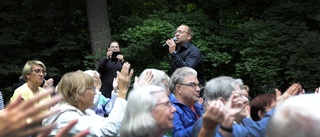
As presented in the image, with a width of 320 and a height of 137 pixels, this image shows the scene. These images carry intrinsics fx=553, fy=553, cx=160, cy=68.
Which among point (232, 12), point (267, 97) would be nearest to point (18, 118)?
point (267, 97)

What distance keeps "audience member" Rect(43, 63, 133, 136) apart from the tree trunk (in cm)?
1043

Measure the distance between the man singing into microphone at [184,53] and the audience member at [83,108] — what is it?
3084mm

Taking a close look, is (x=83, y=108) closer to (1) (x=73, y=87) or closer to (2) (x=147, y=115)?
(1) (x=73, y=87)

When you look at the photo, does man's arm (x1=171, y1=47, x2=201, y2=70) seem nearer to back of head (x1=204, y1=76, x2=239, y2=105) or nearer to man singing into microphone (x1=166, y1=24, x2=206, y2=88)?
man singing into microphone (x1=166, y1=24, x2=206, y2=88)

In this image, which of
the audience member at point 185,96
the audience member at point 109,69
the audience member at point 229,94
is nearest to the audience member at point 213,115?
the audience member at point 229,94

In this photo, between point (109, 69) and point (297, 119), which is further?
point (109, 69)

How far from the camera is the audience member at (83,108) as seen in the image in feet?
14.5

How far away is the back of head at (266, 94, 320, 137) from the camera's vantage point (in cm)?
194

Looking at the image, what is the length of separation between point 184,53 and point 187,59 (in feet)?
0.38

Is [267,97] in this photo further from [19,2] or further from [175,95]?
[19,2]

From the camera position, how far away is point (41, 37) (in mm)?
15562

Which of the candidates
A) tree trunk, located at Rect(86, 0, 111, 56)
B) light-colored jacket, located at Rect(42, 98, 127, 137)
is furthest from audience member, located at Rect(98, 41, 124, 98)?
light-colored jacket, located at Rect(42, 98, 127, 137)

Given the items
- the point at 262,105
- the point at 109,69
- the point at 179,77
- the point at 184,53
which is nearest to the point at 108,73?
the point at 109,69

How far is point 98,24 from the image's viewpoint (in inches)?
608
